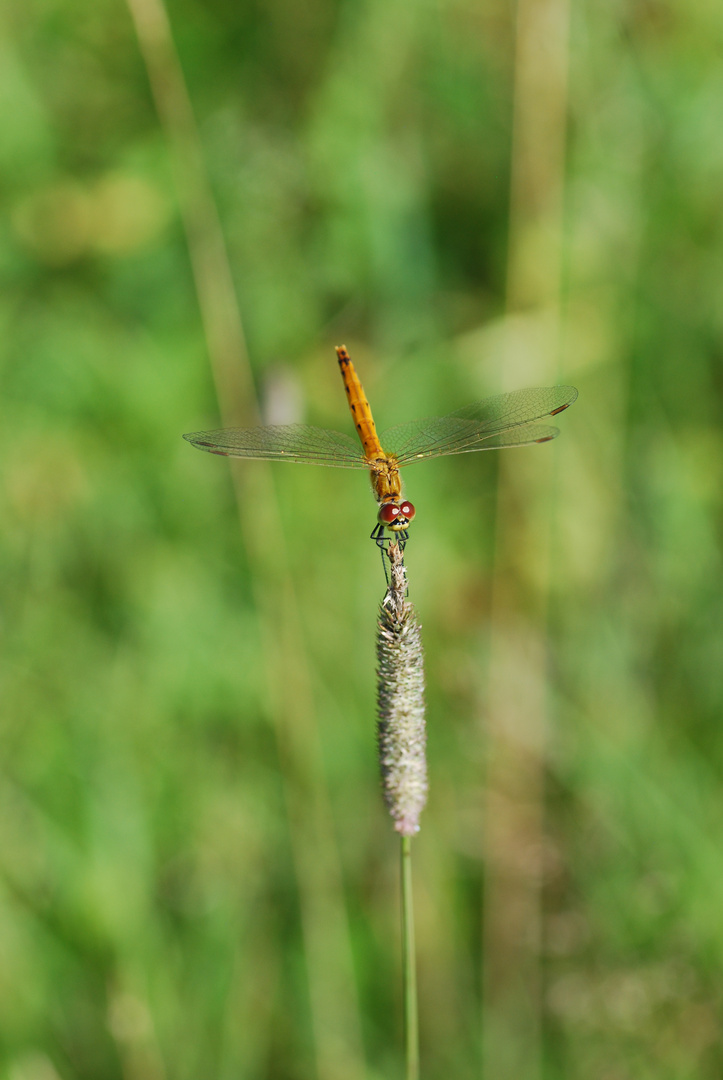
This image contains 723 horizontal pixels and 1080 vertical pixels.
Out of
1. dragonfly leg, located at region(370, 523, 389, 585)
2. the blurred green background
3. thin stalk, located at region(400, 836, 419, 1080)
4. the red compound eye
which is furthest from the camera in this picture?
the blurred green background

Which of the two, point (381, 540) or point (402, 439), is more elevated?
point (402, 439)

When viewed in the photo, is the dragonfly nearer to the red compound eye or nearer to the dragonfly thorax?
the dragonfly thorax

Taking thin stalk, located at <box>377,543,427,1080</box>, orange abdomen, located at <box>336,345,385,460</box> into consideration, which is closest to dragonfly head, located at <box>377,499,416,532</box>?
orange abdomen, located at <box>336,345,385,460</box>

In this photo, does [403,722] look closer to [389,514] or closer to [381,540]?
[389,514]

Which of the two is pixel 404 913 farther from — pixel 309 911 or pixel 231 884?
pixel 231 884

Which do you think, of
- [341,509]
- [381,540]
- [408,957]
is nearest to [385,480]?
[381,540]

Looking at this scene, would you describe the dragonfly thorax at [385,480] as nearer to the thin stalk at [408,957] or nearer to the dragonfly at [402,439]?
the dragonfly at [402,439]
